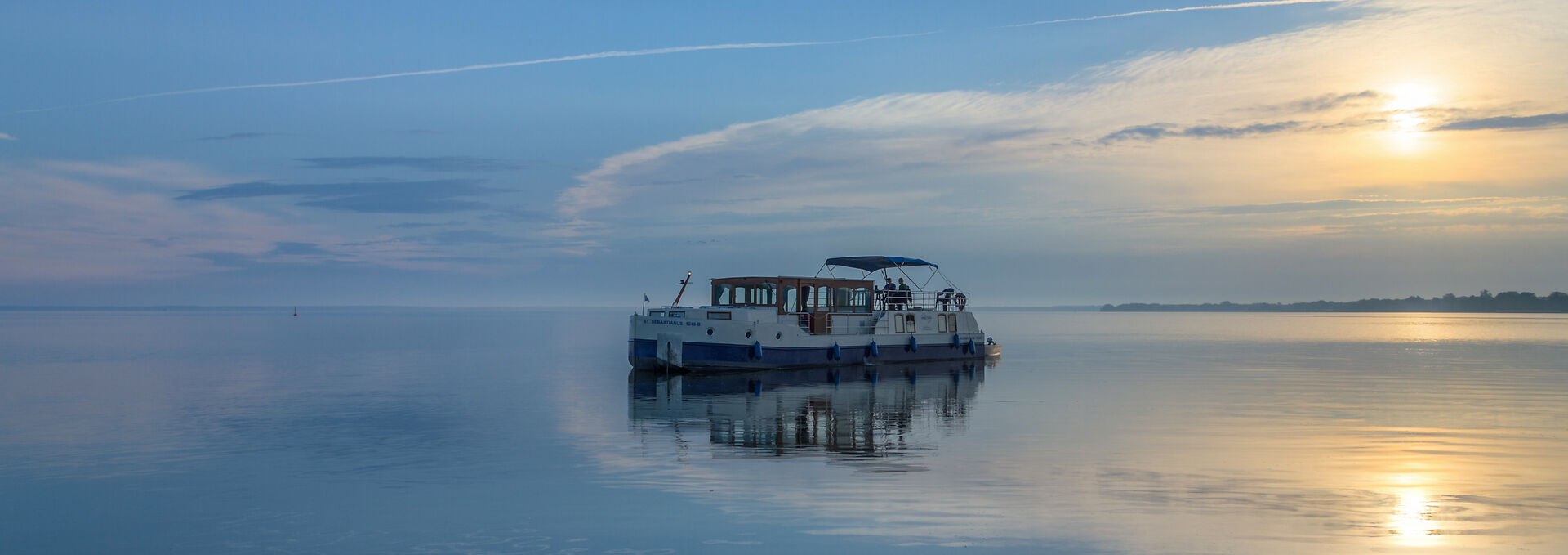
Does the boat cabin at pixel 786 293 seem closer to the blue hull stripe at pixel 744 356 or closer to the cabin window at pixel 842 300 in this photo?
the cabin window at pixel 842 300

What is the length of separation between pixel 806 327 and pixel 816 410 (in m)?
17.5

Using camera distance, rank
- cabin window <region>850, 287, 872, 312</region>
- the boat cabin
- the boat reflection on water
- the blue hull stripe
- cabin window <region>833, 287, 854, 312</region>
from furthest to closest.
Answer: cabin window <region>850, 287, 872, 312</region>, cabin window <region>833, 287, 854, 312</region>, the boat cabin, the blue hull stripe, the boat reflection on water

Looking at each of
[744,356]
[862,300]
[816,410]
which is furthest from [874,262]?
[816,410]

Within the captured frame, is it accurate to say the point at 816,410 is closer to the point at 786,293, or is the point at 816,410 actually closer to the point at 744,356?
the point at 744,356

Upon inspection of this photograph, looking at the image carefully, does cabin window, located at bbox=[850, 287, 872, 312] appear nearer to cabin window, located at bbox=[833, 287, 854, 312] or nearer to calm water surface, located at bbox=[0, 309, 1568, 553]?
cabin window, located at bbox=[833, 287, 854, 312]

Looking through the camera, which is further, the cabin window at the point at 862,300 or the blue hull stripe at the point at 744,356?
the cabin window at the point at 862,300

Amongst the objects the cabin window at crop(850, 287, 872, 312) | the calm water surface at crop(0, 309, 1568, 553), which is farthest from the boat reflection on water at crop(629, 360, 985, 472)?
the cabin window at crop(850, 287, 872, 312)

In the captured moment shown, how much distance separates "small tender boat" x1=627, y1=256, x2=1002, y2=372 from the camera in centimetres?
4597

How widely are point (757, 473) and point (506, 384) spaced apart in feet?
87.8

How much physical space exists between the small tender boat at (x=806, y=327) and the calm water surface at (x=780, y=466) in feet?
6.75

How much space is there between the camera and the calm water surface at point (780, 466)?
48.6ft

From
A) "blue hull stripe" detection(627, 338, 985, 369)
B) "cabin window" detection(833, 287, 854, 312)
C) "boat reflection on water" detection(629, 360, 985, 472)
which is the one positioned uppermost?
"cabin window" detection(833, 287, 854, 312)

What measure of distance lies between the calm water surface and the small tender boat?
6.75ft

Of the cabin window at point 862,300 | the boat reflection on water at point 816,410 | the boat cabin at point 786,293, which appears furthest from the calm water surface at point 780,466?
the cabin window at point 862,300
